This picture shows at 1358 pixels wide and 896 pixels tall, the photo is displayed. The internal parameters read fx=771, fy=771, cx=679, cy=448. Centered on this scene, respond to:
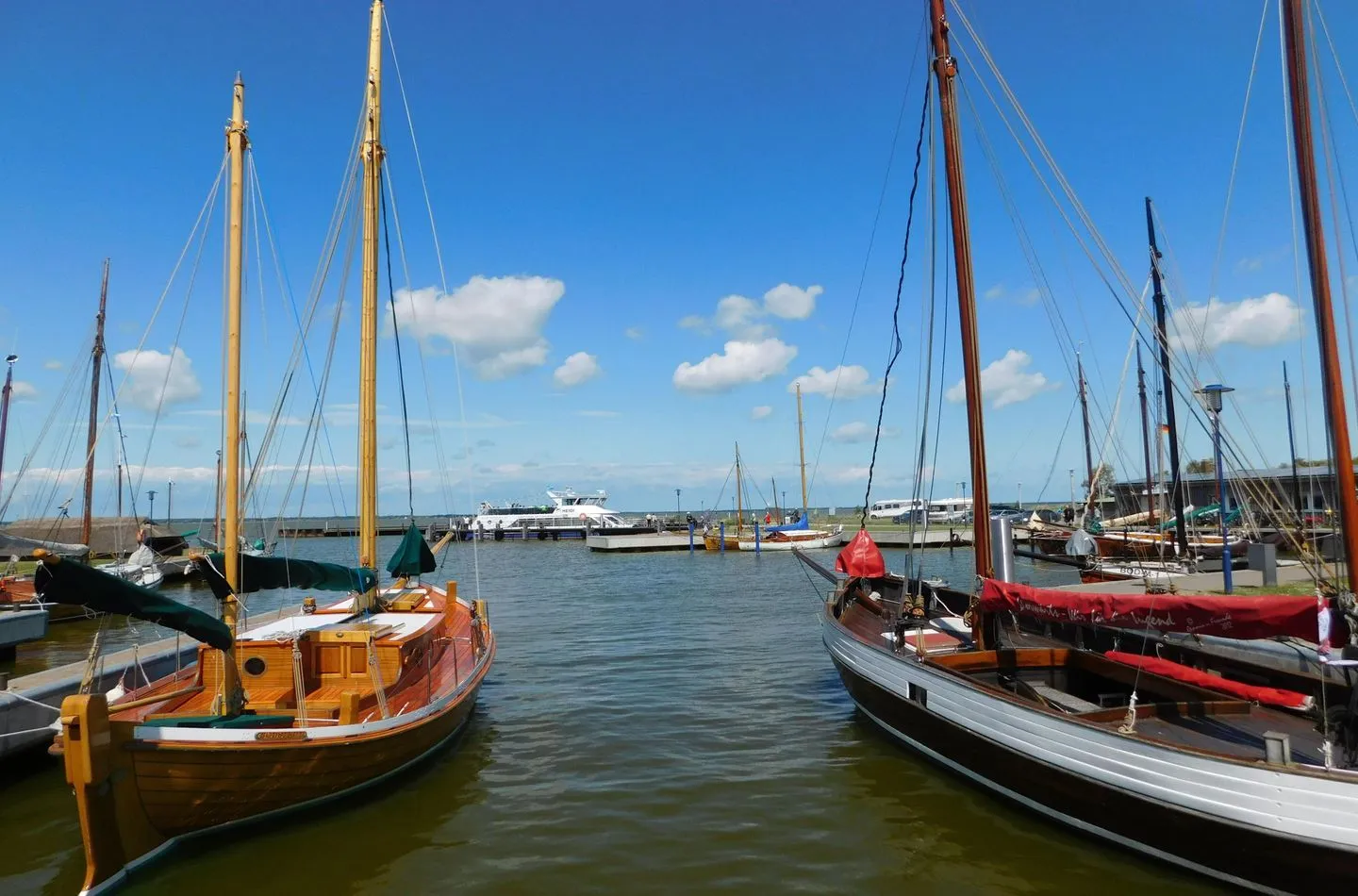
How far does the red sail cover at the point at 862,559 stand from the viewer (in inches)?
641

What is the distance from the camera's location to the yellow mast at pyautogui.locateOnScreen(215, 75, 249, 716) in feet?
30.6

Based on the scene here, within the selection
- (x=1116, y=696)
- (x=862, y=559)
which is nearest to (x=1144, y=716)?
(x=1116, y=696)

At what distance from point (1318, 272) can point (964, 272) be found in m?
5.72

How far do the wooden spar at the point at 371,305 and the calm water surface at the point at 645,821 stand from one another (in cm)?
442

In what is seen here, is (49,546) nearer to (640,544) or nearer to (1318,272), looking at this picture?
(1318,272)

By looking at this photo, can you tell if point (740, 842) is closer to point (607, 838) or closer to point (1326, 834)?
point (607, 838)

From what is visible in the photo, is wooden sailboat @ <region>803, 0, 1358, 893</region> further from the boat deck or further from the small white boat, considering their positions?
the small white boat

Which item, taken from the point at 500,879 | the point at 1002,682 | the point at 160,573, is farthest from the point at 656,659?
the point at 160,573

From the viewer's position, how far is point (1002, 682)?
1118cm

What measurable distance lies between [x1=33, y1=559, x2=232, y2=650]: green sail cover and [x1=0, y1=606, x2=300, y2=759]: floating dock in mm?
1535

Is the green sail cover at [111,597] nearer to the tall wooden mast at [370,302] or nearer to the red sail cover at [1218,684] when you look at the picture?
the tall wooden mast at [370,302]

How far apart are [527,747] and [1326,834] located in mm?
10145

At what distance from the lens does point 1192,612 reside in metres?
8.41

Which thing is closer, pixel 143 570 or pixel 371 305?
pixel 371 305
